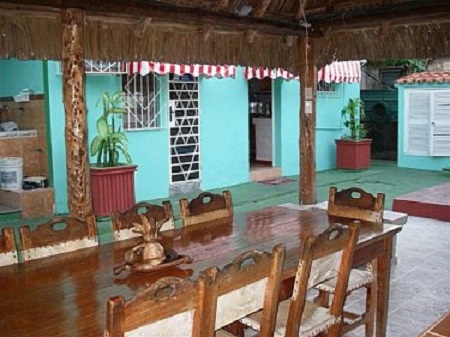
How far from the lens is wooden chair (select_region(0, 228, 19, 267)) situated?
244 cm

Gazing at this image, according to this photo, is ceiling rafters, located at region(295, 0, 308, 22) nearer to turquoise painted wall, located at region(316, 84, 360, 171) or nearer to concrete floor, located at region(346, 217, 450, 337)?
concrete floor, located at region(346, 217, 450, 337)

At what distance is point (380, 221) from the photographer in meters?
3.27

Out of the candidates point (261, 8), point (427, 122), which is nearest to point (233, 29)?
point (261, 8)

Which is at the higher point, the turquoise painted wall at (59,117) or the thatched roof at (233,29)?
the thatched roof at (233,29)

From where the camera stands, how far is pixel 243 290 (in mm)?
2021

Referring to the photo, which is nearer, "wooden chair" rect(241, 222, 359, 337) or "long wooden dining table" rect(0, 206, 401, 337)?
"long wooden dining table" rect(0, 206, 401, 337)

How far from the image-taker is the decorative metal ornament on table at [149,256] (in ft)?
7.67

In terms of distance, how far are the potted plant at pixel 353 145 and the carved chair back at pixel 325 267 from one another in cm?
854

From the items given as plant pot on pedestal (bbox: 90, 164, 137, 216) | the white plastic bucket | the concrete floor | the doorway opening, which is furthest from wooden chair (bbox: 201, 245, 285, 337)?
the doorway opening

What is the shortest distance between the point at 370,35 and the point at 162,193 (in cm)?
392

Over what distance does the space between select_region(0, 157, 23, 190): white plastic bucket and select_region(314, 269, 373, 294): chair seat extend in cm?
494

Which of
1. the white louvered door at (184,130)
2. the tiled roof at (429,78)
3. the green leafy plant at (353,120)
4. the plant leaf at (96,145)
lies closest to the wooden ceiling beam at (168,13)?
the plant leaf at (96,145)

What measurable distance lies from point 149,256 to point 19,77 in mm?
6040

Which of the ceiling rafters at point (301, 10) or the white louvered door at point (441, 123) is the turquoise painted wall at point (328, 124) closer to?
the white louvered door at point (441, 123)
